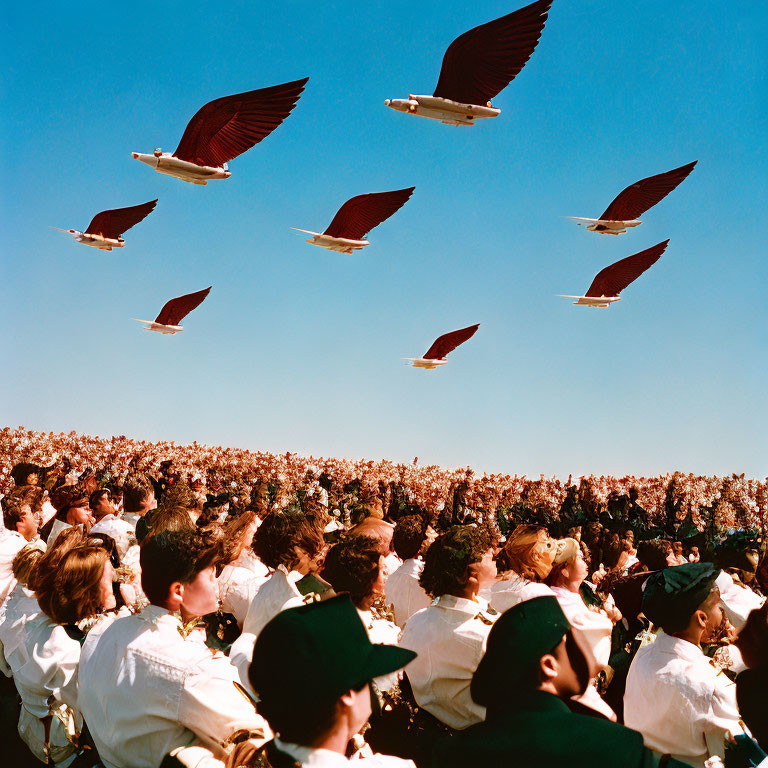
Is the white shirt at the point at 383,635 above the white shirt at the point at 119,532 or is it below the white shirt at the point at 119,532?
above

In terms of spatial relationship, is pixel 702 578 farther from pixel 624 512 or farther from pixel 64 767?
pixel 624 512

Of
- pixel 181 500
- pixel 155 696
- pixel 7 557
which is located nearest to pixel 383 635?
pixel 155 696

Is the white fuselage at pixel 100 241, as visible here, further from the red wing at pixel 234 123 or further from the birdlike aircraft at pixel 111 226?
the red wing at pixel 234 123

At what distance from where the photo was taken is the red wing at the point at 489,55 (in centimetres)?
938

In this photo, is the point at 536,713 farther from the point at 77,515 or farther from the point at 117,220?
the point at 117,220

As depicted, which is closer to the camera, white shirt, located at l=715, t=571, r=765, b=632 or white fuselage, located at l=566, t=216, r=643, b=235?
white shirt, located at l=715, t=571, r=765, b=632

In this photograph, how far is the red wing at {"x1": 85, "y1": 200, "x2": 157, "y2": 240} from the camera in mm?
12430

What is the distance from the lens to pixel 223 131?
9617 mm

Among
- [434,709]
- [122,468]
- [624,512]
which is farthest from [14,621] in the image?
[122,468]

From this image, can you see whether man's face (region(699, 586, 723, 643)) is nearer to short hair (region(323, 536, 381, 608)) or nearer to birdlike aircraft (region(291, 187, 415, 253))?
short hair (region(323, 536, 381, 608))

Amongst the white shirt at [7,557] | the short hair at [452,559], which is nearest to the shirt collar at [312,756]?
the short hair at [452,559]

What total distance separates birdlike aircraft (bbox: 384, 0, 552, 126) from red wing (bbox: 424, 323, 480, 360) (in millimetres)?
7785

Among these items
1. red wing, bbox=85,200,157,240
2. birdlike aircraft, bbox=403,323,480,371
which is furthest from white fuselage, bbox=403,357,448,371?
red wing, bbox=85,200,157,240

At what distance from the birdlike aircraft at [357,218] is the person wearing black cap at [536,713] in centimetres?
1119
